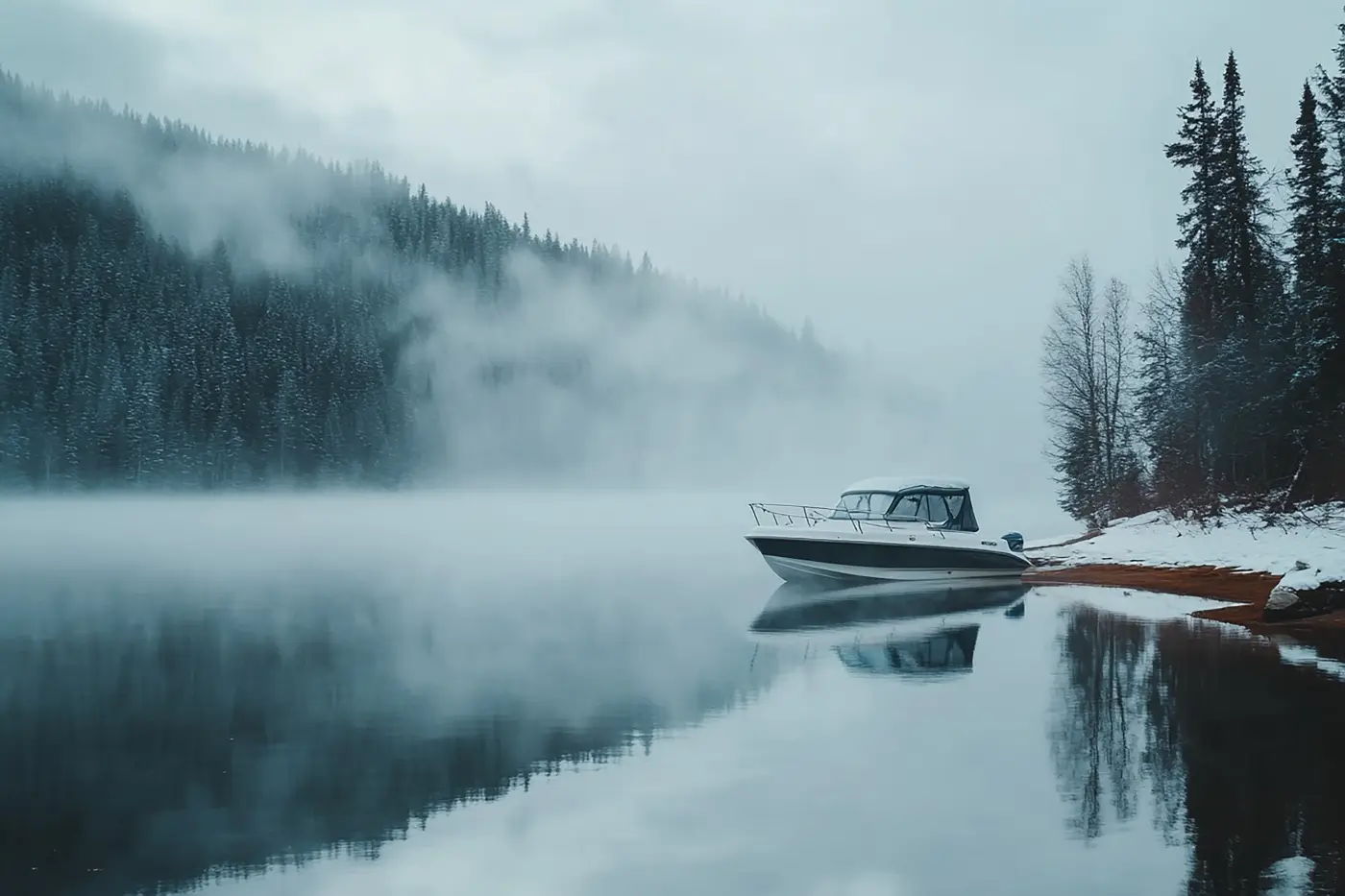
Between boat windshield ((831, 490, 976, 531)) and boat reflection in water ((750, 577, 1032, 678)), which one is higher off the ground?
boat windshield ((831, 490, 976, 531))

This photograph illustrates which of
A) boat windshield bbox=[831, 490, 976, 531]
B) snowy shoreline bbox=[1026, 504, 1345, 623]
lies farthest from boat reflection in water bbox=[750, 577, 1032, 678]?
snowy shoreline bbox=[1026, 504, 1345, 623]

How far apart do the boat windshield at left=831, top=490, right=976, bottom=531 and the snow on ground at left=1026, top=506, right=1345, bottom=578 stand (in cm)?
598

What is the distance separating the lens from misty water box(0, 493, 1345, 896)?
8.91 meters

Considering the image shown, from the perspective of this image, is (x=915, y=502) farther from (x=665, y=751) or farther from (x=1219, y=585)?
(x=665, y=751)

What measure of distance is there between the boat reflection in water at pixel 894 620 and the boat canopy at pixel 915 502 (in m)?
1.98

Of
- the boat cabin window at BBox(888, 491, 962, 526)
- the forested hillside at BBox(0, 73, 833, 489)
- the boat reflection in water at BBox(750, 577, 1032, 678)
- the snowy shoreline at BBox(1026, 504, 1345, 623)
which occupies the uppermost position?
the forested hillside at BBox(0, 73, 833, 489)

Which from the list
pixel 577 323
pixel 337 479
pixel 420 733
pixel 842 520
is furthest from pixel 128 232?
pixel 420 733

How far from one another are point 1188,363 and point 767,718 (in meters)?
30.1

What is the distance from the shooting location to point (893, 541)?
30328 mm

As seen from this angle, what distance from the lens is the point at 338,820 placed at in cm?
1032

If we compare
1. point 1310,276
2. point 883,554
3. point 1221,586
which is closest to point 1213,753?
point 1221,586

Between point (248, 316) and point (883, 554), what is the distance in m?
123

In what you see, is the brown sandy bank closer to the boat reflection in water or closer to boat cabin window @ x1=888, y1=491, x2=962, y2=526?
the boat reflection in water

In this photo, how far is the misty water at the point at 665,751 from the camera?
891cm
